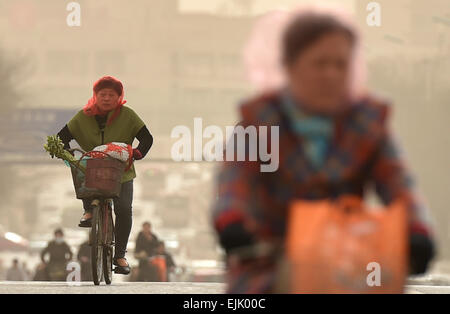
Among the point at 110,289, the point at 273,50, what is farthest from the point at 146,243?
the point at 273,50

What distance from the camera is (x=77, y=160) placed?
10305 millimetres

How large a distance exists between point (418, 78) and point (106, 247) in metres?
70.8

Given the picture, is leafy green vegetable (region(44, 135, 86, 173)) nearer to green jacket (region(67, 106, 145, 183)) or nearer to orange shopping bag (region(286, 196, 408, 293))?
green jacket (region(67, 106, 145, 183))

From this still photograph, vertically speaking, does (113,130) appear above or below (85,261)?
above

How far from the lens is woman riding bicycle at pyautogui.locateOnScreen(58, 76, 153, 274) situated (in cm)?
1017

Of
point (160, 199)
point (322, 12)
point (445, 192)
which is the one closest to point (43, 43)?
point (160, 199)

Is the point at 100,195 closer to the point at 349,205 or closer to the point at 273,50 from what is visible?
the point at 273,50

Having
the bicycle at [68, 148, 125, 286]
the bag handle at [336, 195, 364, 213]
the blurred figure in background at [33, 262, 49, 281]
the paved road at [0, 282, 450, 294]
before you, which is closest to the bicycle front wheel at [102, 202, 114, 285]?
the bicycle at [68, 148, 125, 286]

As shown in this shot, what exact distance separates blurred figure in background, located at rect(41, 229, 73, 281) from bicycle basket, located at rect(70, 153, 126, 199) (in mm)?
11138

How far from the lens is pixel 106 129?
10289 millimetres

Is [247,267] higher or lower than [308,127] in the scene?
lower

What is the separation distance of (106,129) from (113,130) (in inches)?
2.5

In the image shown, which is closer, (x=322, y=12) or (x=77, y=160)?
(x=322, y=12)

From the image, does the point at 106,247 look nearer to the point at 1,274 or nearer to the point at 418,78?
the point at 1,274
